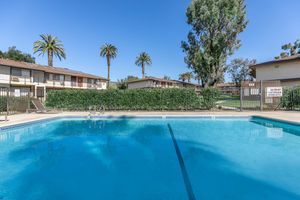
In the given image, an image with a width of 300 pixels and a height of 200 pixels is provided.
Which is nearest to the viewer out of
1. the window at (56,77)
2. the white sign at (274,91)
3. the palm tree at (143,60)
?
the white sign at (274,91)

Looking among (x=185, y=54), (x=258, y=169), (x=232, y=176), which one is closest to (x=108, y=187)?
(x=232, y=176)

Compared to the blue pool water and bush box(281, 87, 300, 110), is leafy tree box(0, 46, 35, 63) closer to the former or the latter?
the blue pool water

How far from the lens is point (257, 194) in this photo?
386 centimetres

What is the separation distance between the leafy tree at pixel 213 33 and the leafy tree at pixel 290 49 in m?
31.5

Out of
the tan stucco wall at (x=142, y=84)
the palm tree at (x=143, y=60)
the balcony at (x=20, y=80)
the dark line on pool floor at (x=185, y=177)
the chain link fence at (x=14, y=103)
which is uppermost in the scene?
the palm tree at (x=143, y=60)

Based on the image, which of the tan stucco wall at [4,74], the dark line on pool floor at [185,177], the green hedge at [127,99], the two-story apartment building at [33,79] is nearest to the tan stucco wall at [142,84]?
the two-story apartment building at [33,79]

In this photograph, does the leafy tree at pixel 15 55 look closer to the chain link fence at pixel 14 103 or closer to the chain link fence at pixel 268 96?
the chain link fence at pixel 14 103

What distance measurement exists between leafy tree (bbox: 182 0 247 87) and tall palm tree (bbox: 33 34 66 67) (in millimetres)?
26141

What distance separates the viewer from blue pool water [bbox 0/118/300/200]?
400 centimetres

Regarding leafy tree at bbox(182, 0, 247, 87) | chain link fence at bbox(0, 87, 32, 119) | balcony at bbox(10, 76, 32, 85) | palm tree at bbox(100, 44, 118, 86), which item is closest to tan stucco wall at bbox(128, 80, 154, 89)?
palm tree at bbox(100, 44, 118, 86)

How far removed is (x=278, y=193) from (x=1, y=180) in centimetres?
634

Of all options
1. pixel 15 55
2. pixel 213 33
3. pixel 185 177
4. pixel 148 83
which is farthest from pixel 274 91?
pixel 15 55

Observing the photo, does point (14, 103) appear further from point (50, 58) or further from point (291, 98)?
point (291, 98)

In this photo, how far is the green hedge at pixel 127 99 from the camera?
56.9ft
